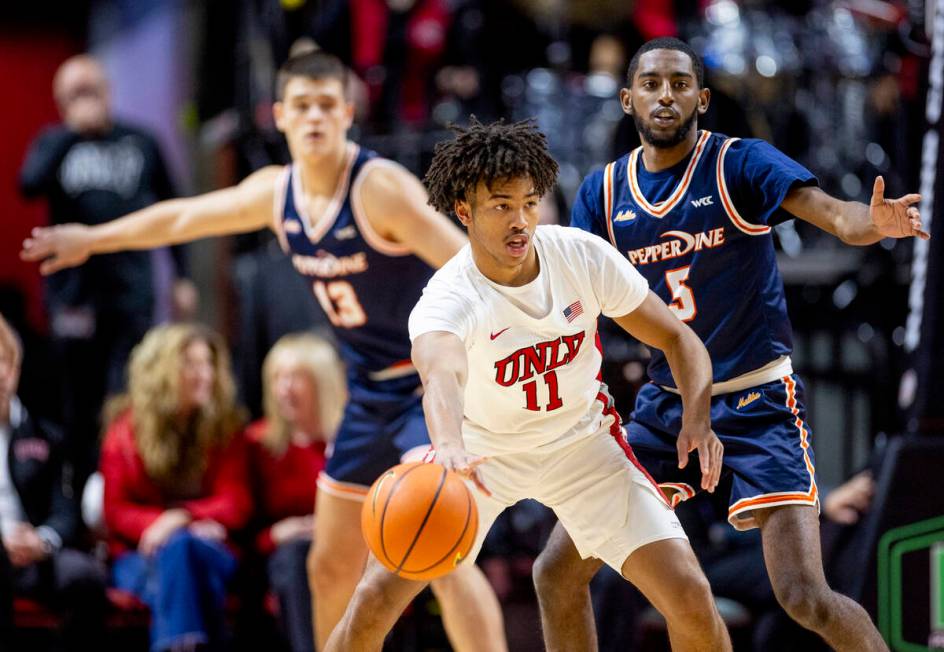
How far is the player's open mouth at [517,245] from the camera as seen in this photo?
3750 millimetres

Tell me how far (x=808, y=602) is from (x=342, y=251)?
6.93ft

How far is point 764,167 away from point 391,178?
1.51 meters

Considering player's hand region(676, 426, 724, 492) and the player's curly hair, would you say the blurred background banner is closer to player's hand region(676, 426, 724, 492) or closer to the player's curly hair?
player's hand region(676, 426, 724, 492)

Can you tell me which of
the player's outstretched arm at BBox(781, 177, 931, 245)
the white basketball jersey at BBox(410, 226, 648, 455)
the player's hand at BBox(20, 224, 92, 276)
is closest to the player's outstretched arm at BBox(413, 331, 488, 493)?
the white basketball jersey at BBox(410, 226, 648, 455)

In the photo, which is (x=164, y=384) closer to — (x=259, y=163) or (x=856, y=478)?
(x=259, y=163)

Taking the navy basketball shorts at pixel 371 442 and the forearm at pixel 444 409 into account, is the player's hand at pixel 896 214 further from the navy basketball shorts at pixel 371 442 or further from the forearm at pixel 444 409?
the navy basketball shorts at pixel 371 442

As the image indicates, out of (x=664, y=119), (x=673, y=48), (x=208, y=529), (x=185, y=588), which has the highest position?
(x=673, y=48)

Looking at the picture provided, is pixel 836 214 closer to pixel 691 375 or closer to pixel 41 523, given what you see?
pixel 691 375

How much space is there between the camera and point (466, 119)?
854cm

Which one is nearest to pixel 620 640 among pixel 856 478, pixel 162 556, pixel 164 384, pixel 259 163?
pixel 856 478

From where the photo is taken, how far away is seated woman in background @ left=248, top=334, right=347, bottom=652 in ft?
21.2

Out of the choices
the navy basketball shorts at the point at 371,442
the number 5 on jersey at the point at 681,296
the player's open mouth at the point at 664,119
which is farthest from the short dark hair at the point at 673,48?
the navy basketball shorts at the point at 371,442

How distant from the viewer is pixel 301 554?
19.9 feet

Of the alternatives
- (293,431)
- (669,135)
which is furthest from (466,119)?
(669,135)
